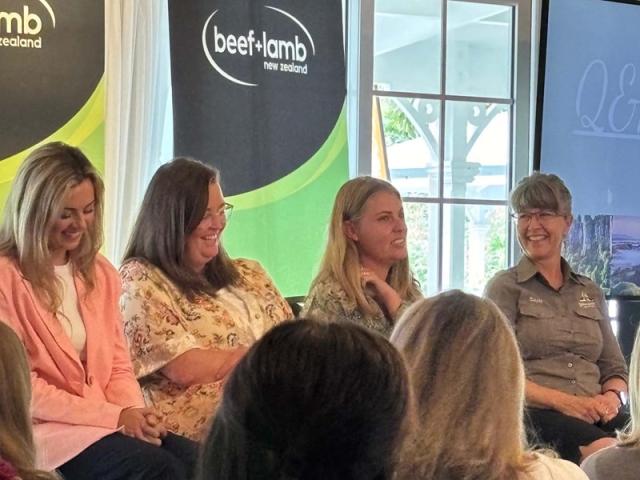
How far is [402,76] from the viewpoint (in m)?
4.47

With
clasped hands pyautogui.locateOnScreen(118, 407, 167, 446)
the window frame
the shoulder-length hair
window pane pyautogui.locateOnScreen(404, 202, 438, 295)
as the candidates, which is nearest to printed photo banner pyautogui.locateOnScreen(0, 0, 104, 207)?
the shoulder-length hair

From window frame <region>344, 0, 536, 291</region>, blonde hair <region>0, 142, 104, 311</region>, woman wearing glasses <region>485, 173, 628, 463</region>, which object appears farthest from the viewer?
window frame <region>344, 0, 536, 291</region>

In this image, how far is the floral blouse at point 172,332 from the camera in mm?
2891

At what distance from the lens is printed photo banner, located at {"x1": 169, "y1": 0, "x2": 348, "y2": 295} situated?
378cm

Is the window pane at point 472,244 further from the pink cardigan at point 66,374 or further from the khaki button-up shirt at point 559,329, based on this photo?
the pink cardigan at point 66,374

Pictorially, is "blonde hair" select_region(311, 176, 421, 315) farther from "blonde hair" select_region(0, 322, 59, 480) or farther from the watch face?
"blonde hair" select_region(0, 322, 59, 480)

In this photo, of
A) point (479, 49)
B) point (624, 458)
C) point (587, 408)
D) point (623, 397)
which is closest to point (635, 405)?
point (624, 458)

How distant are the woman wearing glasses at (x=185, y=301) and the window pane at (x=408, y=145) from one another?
4.75 ft

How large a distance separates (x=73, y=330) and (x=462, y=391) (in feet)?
4.99

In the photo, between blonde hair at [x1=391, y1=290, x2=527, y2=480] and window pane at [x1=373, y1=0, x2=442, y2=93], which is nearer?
blonde hair at [x1=391, y1=290, x2=527, y2=480]

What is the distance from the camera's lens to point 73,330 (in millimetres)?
2789

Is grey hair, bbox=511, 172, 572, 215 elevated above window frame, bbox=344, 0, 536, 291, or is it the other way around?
window frame, bbox=344, 0, 536, 291

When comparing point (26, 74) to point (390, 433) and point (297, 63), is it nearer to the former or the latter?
point (297, 63)

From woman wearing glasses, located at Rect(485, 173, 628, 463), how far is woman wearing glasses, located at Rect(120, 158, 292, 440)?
0.96 m
